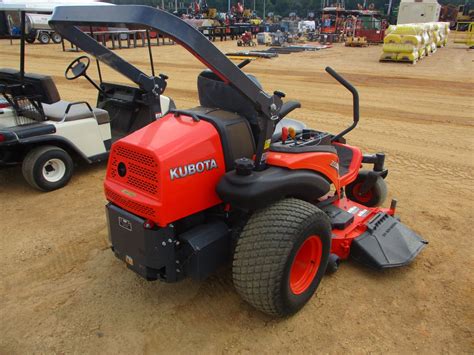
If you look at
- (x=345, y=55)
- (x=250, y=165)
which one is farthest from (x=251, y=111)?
(x=345, y=55)

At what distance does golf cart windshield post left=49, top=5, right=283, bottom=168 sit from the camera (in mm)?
1870

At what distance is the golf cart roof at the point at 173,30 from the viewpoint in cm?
187

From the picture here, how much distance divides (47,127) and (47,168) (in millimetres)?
463

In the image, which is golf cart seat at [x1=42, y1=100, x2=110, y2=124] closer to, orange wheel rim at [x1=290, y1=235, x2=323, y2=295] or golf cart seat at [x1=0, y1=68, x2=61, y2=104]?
golf cart seat at [x1=0, y1=68, x2=61, y2=104]

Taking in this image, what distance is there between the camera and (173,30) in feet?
6.26

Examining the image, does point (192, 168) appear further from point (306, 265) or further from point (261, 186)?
point (306, 265)

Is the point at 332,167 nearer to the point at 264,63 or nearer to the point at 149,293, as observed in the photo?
the point at 149,293

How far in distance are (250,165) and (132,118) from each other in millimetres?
3433

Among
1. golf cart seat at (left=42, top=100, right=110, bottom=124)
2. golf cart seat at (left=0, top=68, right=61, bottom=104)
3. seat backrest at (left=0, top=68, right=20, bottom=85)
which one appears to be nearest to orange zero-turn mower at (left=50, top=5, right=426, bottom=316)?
golf cart seat at (left=0, top=68, right=61, bottom=104)

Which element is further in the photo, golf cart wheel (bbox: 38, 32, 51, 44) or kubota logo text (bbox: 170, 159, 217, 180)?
golf cart wheel (bbox: 38, 32, 51, 44)

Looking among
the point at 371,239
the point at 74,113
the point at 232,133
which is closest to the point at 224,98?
the point at 232,133

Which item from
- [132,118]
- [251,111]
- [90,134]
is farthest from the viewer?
[132,118]

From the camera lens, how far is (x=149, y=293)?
2.83 meters

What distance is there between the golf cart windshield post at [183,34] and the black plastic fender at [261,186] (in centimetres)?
14
